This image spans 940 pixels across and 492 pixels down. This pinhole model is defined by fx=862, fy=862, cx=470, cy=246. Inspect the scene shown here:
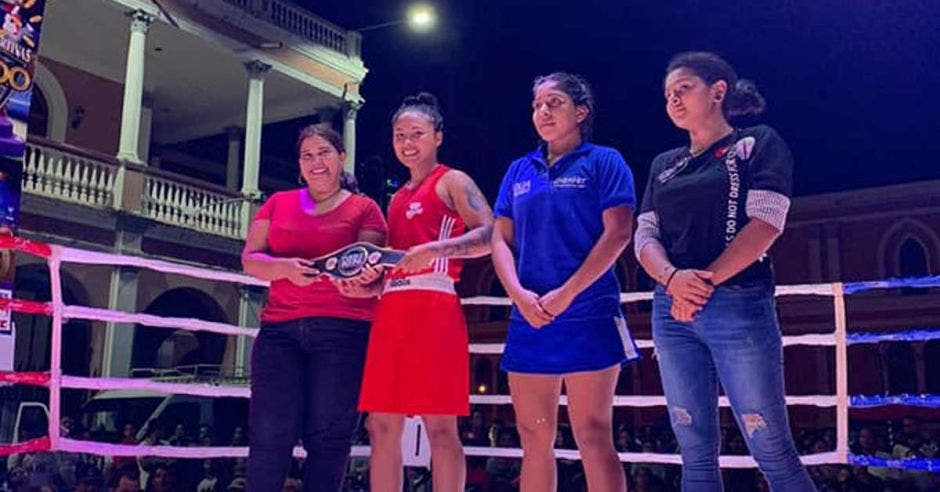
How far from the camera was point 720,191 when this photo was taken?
2.28 m

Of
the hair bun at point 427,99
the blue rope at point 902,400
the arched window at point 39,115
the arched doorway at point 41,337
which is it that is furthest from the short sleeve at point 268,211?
the arched doorway at point 41,337

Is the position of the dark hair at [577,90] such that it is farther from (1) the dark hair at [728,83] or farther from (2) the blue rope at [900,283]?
(2) the blue rope at [900,283]

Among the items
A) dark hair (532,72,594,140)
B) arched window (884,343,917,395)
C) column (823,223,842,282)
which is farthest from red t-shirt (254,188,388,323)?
column (823,223,842,282)

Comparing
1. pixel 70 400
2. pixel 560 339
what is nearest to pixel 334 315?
pixel 560 339

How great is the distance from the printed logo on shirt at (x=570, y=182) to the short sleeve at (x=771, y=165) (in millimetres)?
539

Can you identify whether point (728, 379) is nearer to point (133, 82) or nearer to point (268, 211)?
point (268, 211)

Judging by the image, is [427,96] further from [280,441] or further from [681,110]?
[280,441]

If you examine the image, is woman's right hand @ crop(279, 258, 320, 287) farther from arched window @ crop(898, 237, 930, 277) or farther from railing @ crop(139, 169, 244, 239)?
arched window @ crop(898, 237, 930, 277)

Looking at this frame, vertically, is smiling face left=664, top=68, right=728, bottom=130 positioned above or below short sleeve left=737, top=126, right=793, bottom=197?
above

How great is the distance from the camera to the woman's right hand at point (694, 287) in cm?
221

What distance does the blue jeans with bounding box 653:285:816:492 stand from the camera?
7.06ft

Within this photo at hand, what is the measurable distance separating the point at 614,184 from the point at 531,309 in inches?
18.0

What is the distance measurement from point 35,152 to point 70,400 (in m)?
4.34

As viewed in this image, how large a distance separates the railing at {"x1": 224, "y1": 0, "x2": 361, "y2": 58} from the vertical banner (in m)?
10.3
